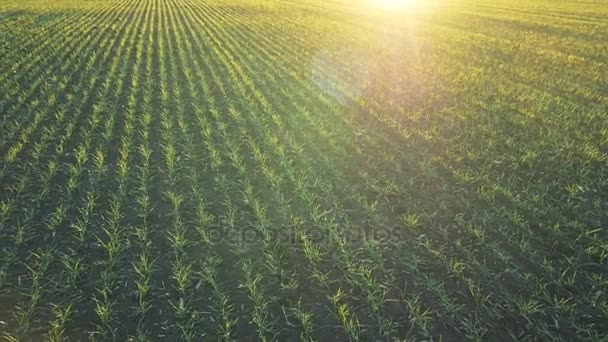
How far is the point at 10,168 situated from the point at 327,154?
5.79 meters

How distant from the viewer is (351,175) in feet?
23.0

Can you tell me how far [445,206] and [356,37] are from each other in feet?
51.6

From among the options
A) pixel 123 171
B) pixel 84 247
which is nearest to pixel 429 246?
pixel 84 247

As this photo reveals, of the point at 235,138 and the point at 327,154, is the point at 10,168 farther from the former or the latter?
the point at 327,154

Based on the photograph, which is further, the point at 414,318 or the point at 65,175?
the point at 65,175

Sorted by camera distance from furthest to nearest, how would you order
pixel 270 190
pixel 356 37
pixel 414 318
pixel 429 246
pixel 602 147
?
pixel 356 37
pixel 602 147
pixel 270 190
pixel 429 246
pixel 414 318

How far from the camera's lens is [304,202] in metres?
6.23

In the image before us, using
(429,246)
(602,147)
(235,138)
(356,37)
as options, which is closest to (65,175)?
(235,138)

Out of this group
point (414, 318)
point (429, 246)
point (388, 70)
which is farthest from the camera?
point (388, 70)

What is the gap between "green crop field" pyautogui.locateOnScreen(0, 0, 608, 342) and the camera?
14.1 ft

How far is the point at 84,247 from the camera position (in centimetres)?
525

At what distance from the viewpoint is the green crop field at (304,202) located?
429cm

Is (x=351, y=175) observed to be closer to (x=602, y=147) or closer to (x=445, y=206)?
(x=445, y=206)

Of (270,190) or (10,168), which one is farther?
(10,168)
